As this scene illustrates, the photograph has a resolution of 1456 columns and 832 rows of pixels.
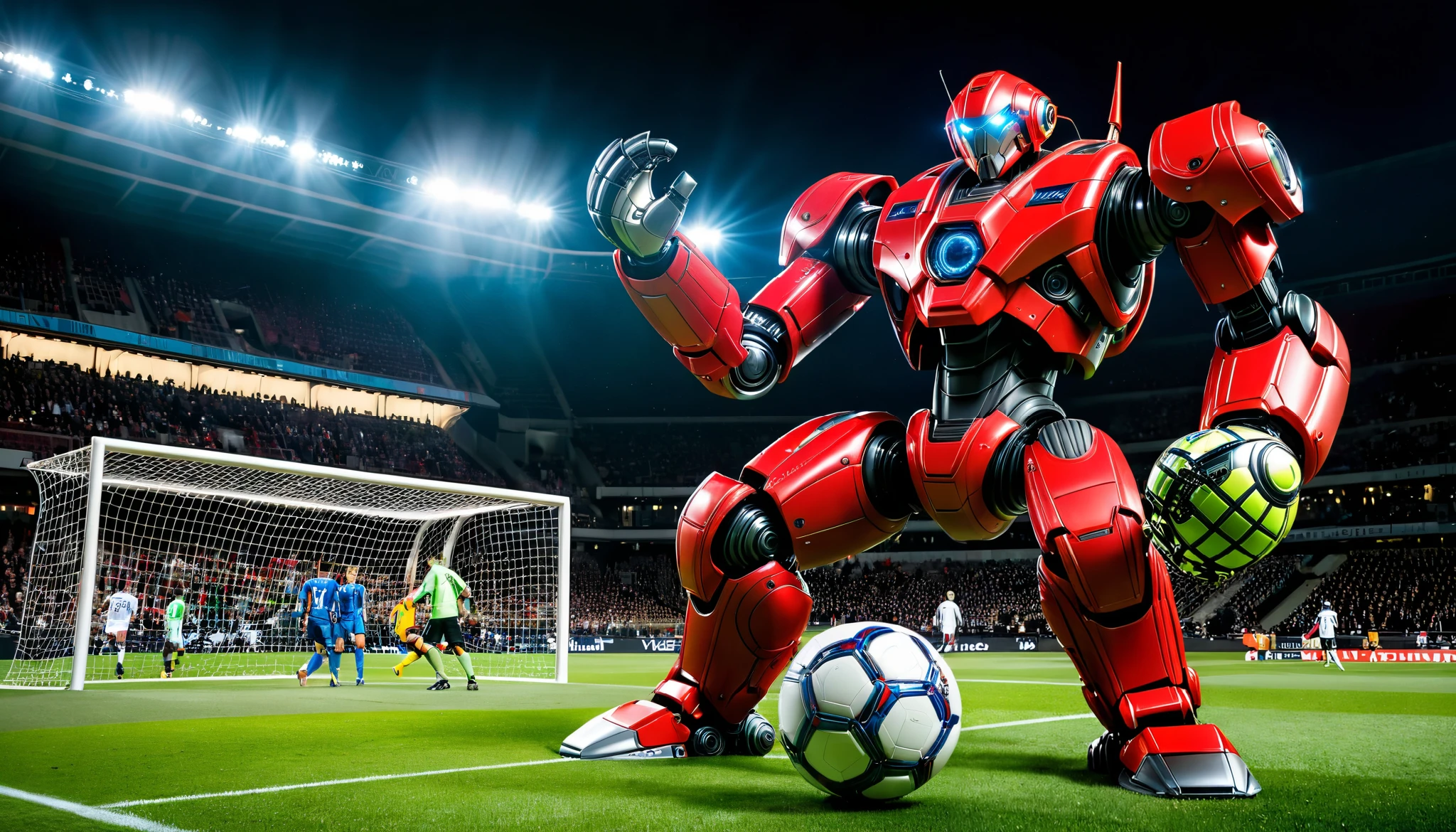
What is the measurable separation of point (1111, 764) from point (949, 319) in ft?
5.61

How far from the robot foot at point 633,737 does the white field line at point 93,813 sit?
169 centimetres

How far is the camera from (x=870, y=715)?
110 inches

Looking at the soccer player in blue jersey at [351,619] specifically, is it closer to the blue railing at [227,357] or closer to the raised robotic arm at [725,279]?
the raised robotic arm at [725,279]

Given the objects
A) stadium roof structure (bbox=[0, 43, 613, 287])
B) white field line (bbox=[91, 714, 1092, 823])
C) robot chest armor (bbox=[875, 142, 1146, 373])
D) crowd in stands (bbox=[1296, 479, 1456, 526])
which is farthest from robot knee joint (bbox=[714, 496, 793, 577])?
crowd in stands (bbox=[1296, 479, 1456, 526])

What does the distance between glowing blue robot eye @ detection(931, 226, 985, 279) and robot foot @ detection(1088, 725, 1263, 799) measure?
67.7 inches

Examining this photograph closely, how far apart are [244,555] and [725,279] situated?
22.6 metres

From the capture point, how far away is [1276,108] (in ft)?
71.5

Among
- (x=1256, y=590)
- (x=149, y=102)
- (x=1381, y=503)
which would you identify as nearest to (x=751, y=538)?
(x=149, y=102)

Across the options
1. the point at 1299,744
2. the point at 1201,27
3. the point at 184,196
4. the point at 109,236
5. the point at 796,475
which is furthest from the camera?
the point at 109,236

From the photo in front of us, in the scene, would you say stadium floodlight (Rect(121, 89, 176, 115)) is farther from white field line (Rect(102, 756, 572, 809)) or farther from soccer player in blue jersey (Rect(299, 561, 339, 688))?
white field line (Rect(102, 756, 572, 809))

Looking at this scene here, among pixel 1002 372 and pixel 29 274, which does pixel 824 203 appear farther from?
pixel 29 274

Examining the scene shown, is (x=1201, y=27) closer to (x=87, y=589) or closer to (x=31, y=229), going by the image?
(x=87, y=589)

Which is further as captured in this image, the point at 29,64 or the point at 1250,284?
the point at 29,64

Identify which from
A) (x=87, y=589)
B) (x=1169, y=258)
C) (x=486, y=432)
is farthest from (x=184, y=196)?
(x=1169, y=258)
